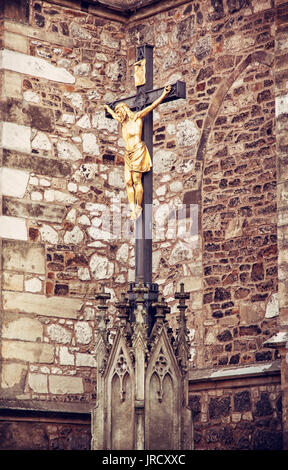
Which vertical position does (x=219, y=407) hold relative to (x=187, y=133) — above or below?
below

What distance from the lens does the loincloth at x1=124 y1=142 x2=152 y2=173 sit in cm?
1215

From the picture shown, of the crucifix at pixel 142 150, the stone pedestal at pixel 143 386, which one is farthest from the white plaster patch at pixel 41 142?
the stone pedestal at pixel 143 386

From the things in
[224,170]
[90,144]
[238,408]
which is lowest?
[238,408]

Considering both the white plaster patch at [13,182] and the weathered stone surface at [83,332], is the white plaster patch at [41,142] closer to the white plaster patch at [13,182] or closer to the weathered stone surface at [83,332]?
the white plaster patch at [13,182]

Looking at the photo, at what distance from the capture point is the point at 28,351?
14500mm

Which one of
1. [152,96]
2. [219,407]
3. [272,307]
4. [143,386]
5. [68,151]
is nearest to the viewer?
[143,386]

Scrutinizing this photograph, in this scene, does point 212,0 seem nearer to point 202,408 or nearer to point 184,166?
point 184,166

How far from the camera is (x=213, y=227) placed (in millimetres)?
14648

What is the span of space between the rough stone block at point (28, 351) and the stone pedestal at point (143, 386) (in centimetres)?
282

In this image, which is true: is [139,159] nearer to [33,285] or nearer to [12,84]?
[33,285]

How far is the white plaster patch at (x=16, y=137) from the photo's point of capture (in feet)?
48.2

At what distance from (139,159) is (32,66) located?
333 centimetres

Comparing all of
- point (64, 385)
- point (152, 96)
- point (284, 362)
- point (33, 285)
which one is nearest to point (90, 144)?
point (33, 285)

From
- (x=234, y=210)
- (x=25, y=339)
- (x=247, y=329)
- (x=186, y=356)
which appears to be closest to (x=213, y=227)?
(x=234, y=210)
